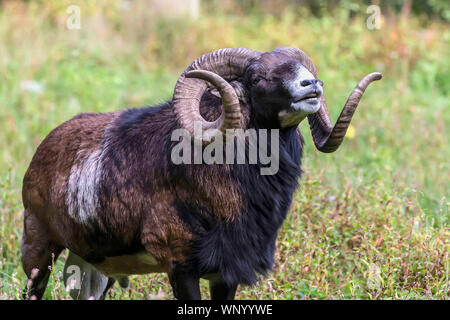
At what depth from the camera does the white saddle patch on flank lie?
5.08 m

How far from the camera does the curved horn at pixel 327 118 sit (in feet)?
15.8

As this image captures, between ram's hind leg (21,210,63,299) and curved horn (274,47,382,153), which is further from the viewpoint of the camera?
ram's hind leg (21,210,63,299)

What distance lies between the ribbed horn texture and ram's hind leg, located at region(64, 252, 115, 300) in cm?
193

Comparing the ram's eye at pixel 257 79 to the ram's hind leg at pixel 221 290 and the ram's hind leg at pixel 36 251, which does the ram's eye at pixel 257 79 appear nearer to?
the ram's hind leg at pixel 221 290

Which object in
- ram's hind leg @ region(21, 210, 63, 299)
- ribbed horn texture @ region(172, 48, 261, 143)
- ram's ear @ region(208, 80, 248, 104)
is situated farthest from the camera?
ram's hind leg @ region(21, 210, 63, 299)

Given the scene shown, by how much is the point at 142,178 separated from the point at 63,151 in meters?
0.90

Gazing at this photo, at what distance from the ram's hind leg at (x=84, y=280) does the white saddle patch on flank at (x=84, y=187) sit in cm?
82

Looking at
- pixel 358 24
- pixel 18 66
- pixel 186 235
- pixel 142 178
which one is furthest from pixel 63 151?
pixel 358 24

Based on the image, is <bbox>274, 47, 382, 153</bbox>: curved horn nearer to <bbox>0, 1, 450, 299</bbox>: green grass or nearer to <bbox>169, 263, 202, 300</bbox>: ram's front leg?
<bbox>0, 1, 450, 299</bbox>: green grass

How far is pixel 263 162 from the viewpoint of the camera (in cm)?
477

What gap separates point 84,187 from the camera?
513 centimetres

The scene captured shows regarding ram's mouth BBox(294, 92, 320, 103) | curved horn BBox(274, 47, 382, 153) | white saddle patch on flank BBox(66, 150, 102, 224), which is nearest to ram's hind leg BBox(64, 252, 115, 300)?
white saddle patch on flank BBox(66, 150, 102, 224)

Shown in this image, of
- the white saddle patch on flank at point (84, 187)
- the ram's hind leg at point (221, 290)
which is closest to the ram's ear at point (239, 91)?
the white saddle patch on flank at point (84, 187)
